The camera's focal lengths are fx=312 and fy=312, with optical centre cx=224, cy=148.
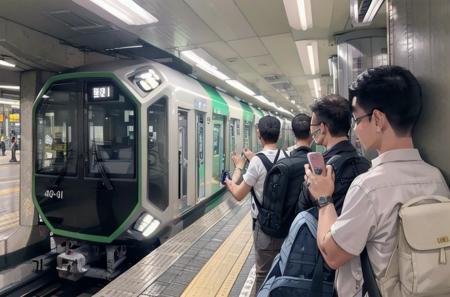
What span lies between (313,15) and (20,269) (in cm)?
544

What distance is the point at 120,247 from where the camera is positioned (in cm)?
429

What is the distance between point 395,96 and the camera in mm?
1089

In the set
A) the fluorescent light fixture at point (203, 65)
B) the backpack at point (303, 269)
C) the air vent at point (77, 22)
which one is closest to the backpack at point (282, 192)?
the backpack at point (303, 269)

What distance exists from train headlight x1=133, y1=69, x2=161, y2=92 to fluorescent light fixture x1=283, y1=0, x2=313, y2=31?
1874 mm

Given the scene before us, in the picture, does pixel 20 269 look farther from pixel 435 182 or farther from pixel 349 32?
pixel 349 32

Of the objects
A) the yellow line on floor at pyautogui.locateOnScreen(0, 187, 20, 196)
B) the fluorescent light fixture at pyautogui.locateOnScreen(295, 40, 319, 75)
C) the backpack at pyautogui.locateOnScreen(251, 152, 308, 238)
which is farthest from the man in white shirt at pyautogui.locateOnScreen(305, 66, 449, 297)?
the yellow line on floor at pyautogui.locateOnScreen(0, 187, 20, 196)

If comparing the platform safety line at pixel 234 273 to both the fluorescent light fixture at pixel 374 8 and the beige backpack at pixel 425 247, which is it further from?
the fluorescent light fixture at pixel 374 8

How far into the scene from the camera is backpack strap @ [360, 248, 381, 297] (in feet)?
3.46

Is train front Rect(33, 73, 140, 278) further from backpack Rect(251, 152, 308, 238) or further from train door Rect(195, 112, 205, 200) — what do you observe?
backpack Rect(251, 152, 308, 238)

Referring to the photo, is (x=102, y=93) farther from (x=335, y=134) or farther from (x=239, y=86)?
(x=239, y=86)

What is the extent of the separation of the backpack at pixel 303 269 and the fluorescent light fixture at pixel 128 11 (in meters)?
3.27

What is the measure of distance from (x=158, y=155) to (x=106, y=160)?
667mm

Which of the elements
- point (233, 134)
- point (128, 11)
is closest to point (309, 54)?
point (233, 134)

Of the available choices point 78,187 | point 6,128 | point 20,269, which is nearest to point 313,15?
point 78,187
